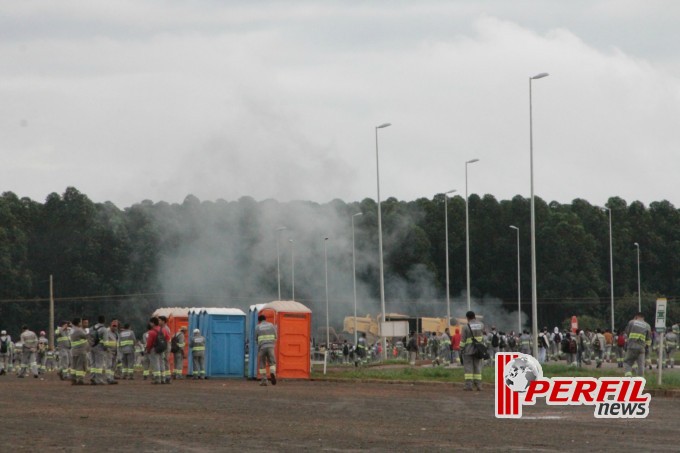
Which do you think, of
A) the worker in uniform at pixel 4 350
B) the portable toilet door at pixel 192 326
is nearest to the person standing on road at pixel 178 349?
the portable toilet door at pixel 192 326

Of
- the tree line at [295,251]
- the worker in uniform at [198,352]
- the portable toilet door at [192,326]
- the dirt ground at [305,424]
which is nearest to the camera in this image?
the dirt ground at [305,424]

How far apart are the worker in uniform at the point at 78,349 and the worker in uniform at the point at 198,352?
5.30 m

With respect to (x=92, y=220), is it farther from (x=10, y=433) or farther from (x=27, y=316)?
(x=10, y=433)

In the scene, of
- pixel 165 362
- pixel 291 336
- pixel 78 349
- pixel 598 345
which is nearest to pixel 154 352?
pixel 165 362

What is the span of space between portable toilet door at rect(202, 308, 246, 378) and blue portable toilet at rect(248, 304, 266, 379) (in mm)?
632

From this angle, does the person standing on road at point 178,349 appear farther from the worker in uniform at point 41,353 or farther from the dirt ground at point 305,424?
the worker in uniform at point 41,353

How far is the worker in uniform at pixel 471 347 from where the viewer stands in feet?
104

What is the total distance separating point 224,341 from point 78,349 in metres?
7.66

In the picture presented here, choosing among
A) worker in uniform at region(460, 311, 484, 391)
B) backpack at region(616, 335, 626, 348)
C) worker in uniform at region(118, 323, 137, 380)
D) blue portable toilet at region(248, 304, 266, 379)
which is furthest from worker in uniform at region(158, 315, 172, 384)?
backpack at region(616, 335, 626, 348)

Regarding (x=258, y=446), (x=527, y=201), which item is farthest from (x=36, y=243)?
(x=258, y=446)

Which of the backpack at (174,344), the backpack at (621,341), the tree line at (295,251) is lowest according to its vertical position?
the backpack at (621,341)

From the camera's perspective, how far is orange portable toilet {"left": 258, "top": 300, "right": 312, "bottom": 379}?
42.6 m

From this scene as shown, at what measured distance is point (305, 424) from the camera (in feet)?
68.9

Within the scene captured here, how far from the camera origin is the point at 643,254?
422ft
